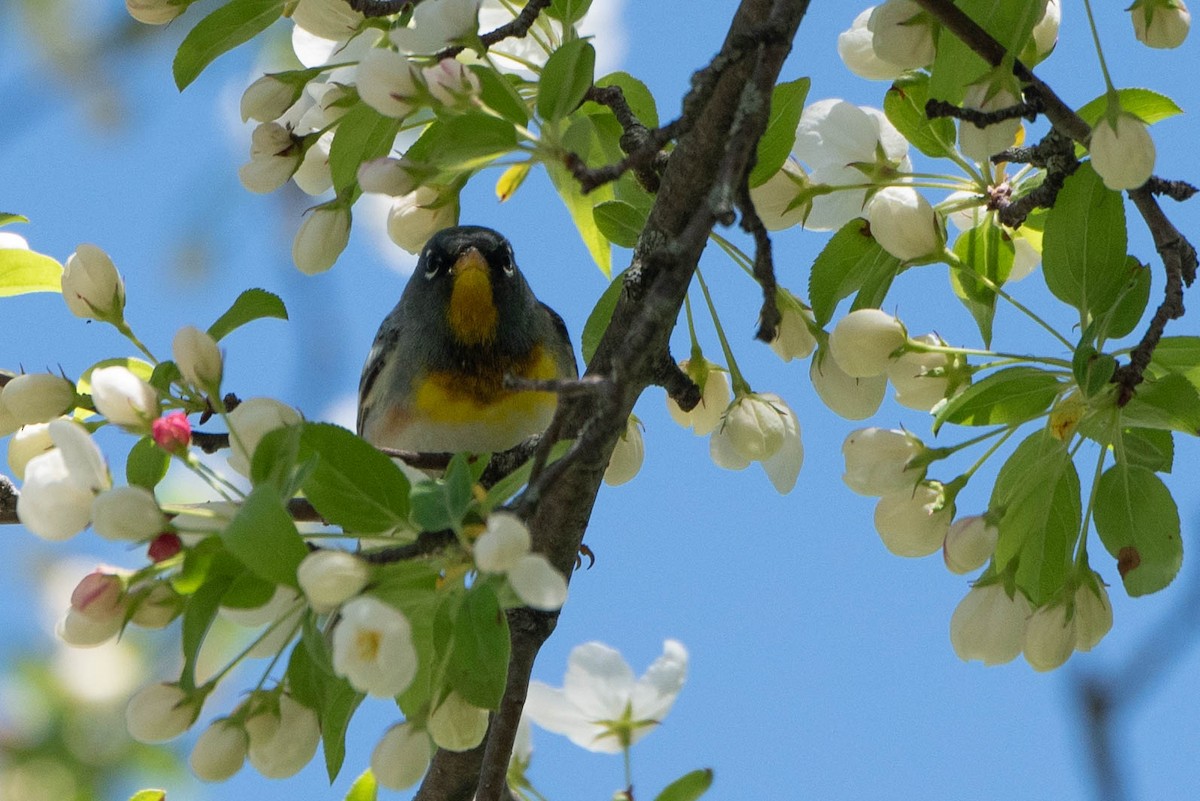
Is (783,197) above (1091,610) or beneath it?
above

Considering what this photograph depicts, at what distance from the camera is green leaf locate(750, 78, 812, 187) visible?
2.25m

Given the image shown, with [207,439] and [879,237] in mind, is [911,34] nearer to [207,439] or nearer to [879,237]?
[879,237]

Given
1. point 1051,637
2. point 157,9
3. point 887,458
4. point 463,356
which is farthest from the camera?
point 463,356

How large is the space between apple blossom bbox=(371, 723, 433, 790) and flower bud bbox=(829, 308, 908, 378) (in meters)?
0.92

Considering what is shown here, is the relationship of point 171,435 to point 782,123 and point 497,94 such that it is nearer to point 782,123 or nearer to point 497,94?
point 497,94

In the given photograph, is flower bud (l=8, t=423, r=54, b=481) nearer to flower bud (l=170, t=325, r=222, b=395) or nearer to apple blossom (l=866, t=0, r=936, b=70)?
flower bud (l=170, t=325, r=222, b=395)

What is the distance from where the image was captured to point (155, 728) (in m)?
1.78

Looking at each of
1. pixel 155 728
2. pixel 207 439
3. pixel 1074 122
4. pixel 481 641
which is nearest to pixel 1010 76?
pixel 1074 122

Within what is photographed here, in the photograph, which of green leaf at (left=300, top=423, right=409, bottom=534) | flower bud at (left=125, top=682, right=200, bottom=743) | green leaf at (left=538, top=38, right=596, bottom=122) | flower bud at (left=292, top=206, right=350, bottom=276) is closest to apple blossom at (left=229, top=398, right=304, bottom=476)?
green leaf at (left=300, top=423, right=409, bottom=534)

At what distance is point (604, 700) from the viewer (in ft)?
8.98

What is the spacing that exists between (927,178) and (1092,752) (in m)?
1.54

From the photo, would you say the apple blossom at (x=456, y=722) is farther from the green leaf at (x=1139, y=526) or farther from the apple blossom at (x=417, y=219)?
the apple blossom at (x=417, y=219)

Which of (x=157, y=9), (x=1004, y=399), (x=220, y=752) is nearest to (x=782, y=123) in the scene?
(x=1004, y=399)

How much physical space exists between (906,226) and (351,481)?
1.04m
